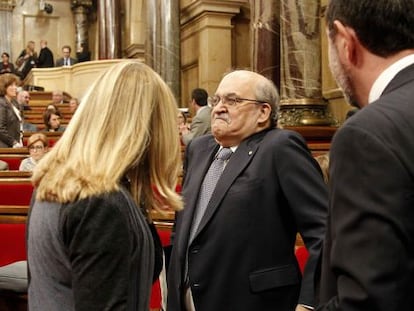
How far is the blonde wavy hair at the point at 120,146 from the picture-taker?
1.27 m

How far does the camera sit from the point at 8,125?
700 cm

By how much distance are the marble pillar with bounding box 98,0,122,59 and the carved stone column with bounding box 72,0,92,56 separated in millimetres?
3506

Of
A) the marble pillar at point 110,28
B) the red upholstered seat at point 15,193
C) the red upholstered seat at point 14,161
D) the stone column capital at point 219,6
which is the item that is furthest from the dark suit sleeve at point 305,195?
the marble pillar at point 110,28

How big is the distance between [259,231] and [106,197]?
887mm

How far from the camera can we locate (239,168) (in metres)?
2.10

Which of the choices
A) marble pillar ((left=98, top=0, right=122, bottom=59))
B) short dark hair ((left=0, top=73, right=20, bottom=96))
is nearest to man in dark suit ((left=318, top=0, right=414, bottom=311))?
A: short dark hair ((left=0, top=73, right=20, bottom=96))

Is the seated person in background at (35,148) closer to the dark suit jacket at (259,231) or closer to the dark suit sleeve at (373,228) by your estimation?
the dark suit jacket at (259,231)

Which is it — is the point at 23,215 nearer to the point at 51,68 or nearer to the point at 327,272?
the point at 327,272

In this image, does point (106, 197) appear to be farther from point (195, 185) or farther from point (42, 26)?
point (42, 26)

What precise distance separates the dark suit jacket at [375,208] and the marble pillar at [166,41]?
9073mm

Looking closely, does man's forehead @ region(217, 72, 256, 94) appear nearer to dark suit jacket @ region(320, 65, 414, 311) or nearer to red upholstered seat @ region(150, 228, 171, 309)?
red upholstered seat @ region(150, 228, 171, 309)

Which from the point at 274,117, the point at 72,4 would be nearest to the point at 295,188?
the point at 274,117

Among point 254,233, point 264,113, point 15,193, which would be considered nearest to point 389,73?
point 254,233

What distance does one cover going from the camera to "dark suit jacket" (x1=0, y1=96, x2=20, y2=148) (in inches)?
268
